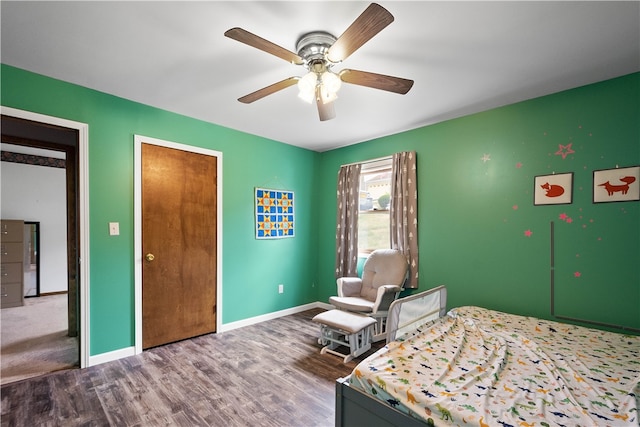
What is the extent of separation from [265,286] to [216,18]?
3080 mm

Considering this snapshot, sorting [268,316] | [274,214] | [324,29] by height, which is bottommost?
[268,316]

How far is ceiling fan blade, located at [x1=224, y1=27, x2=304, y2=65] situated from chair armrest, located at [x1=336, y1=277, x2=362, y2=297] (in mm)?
2533

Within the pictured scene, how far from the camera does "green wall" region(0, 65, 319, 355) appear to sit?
2.50m

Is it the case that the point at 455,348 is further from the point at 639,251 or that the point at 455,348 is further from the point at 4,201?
the point at 4,201

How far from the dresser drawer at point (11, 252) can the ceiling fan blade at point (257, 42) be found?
568cm

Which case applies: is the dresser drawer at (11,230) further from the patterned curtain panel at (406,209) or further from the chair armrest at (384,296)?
the patterned curtain panel at (406,209)

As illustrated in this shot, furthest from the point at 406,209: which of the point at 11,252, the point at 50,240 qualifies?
the point at 50,240

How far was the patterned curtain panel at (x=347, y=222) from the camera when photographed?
3.96 metres

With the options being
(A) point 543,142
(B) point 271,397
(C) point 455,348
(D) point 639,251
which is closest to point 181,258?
(B) point 271,397

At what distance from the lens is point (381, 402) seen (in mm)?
1360

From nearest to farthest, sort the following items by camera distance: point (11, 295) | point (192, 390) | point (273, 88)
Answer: point (273, 88) → point (192, 390) → point (11, 295)

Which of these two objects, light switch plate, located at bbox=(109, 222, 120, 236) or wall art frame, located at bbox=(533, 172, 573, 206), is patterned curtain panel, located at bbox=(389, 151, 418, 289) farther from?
light switch plate, located at bbox=(109, 222, 120, 236)

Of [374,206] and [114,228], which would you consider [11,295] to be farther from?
[374,206]

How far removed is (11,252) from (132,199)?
3.67 meters
